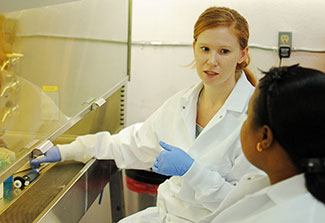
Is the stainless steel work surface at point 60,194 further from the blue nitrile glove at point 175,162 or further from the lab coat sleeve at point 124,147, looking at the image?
the blue nitrile glove at point 175,162

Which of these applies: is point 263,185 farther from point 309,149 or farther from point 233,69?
point 233,69

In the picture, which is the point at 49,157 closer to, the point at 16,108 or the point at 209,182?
the point at 16,108

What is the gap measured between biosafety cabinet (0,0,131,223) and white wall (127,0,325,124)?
0.51 m

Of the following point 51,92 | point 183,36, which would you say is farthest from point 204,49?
point 183,36

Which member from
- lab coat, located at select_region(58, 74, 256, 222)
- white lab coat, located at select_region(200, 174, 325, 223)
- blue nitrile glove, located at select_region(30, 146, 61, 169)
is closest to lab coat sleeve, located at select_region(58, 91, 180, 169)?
lab coat, located at select_region(58, 74, 256, 222)

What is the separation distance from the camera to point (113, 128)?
2.19 metres

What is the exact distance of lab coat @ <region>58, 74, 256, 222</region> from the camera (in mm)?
1346

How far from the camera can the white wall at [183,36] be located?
2.29 metres

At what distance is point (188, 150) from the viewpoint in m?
1.45

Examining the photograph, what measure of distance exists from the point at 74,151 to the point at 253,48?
1276mm

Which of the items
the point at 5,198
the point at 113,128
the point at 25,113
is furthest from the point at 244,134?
the point at 113,128

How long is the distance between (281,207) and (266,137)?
5.8 inches

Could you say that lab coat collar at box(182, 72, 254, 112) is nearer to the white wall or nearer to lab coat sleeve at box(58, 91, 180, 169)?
lab coat sleeve at box(58, 91, 180, 169)

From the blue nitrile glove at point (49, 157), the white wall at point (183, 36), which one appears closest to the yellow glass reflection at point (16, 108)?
the blue nitrile glove at point (49, 157)
